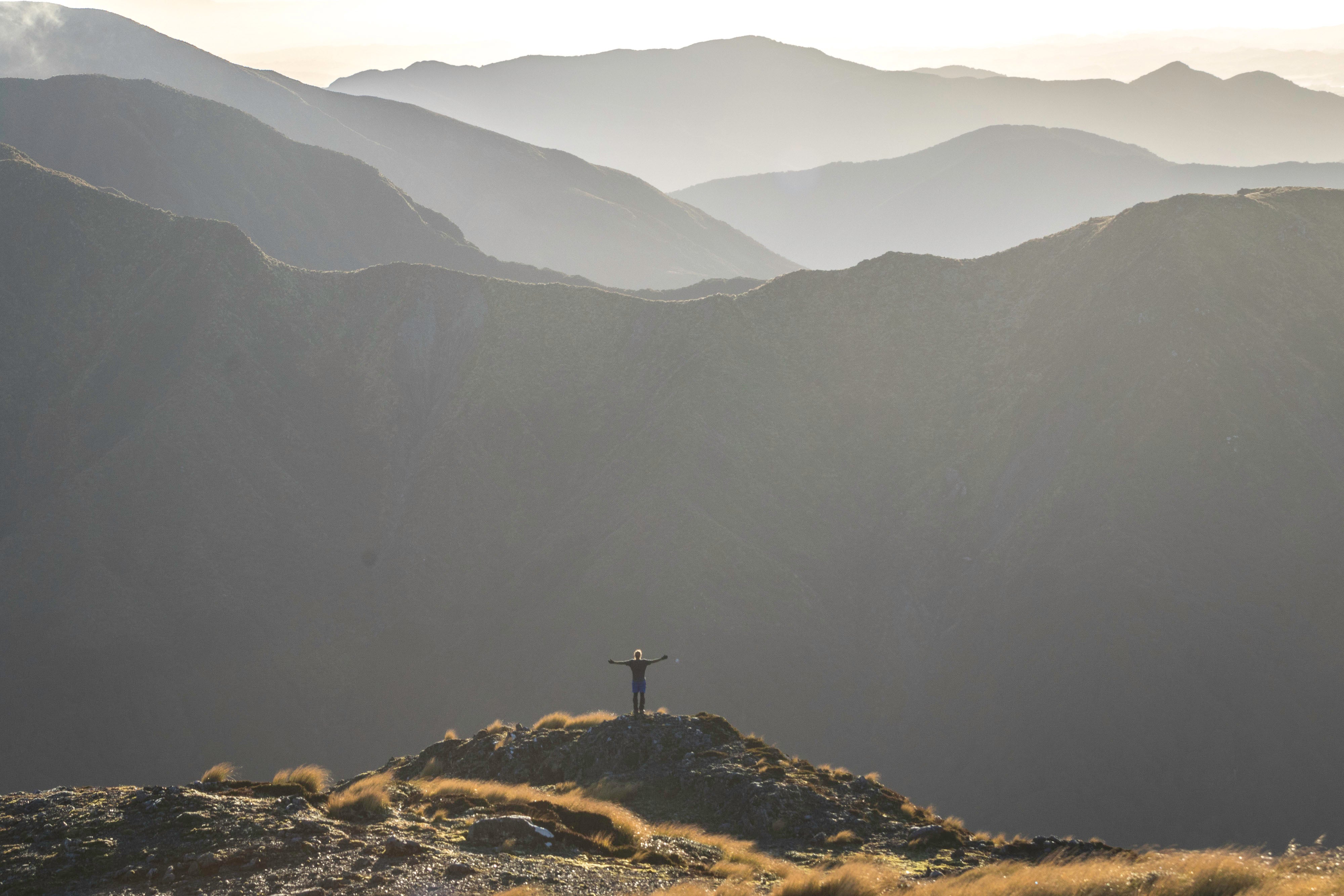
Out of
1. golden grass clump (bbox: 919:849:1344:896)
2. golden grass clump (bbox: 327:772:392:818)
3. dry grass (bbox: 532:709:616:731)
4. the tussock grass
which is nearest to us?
golden grass clump (bbox: 919:849:1344:896)

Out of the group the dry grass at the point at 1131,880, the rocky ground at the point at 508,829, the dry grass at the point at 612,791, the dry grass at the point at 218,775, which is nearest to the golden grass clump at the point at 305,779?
the rocky ground at the point at 508,829

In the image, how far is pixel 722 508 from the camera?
5475 centimetres

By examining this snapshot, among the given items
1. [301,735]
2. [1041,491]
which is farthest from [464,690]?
[1041,491]

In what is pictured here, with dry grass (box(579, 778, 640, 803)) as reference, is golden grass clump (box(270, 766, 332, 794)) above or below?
above

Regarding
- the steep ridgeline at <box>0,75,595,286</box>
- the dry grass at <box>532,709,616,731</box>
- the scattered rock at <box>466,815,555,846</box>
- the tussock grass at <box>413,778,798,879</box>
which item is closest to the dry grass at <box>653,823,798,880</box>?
the tussock grass at <box>413,778,798,879</box>

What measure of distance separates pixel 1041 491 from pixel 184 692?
44.9 metres

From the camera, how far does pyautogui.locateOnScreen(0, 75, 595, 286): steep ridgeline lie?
97.1m

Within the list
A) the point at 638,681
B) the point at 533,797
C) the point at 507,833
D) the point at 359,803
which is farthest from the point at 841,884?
the point at 638,681

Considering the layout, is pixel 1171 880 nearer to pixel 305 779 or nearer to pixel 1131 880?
pixel 1131 880

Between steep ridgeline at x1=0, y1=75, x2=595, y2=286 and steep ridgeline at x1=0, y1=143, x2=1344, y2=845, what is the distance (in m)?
27.7

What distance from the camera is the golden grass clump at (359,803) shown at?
577 inches

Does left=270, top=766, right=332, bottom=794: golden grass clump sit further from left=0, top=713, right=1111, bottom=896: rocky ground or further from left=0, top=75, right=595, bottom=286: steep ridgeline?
left=0, top=75, right=595, bottom=286: steep ridgeline

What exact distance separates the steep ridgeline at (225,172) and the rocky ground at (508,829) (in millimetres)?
80440

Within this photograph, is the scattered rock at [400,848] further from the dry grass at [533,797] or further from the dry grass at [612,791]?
the dry grass at [612,791]
